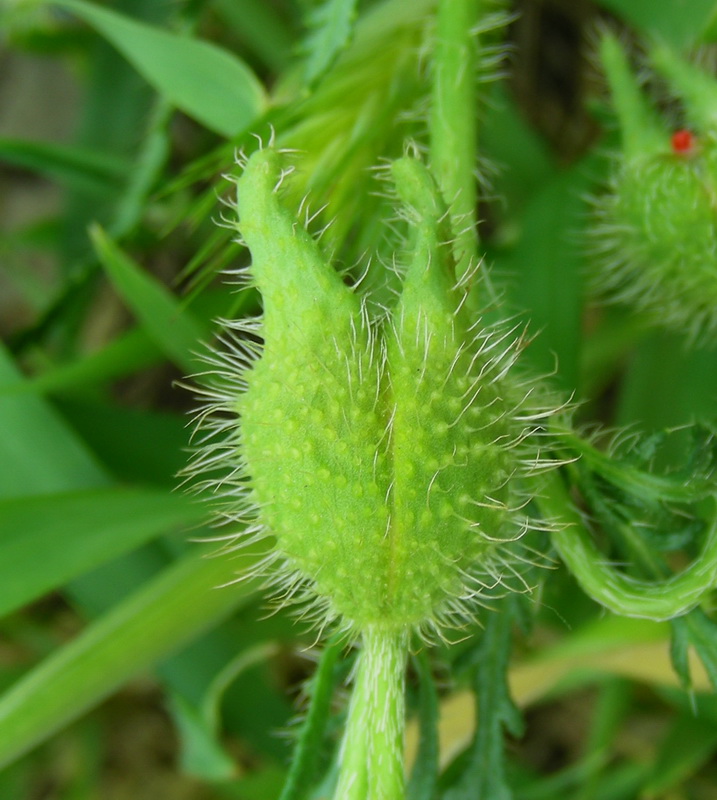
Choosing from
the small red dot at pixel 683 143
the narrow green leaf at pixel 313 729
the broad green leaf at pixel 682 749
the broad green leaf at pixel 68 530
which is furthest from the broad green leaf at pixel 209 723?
the small red dot at pixel 683 143

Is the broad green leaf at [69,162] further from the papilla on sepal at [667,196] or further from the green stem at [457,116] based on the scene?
the papilla on sepal at [667,196]

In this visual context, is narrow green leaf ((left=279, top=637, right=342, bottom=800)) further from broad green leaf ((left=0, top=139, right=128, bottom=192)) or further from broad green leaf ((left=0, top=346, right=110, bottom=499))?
broad green leaf ((left=0, top=139, right=128, bottom=192))

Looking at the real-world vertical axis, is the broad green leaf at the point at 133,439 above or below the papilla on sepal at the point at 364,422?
above

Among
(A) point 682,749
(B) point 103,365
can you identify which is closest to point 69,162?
(B) point 103,365

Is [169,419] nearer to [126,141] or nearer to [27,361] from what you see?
[27,361]

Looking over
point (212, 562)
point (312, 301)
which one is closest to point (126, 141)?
point (212, 562)

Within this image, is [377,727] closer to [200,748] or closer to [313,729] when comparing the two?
[313,729]

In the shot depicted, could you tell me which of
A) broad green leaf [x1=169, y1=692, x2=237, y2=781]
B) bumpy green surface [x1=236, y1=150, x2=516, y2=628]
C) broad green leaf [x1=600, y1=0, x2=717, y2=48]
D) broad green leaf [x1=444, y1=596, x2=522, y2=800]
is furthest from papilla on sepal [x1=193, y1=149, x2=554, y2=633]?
broad green leaf [x1=600, y1=0, x2=717, y2=48]
